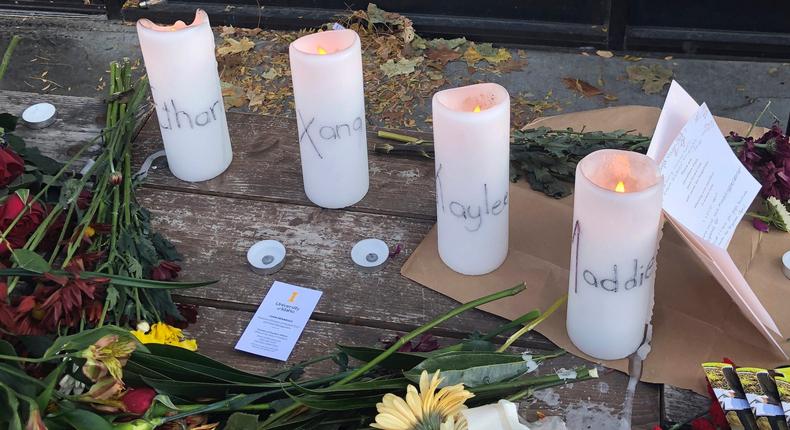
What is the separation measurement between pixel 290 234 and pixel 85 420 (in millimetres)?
442

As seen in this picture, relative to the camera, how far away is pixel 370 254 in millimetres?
962

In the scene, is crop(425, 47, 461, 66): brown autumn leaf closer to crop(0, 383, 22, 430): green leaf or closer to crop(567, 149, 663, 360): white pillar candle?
crop(567, 149, 663, 360): white pillar candle

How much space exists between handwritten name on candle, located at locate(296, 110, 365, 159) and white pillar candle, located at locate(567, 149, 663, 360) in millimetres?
328

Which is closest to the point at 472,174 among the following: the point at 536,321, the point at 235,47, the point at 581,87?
the point at 536,321

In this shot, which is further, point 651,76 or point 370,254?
point 651,76

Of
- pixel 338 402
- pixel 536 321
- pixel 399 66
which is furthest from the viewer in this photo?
pixel 399 66

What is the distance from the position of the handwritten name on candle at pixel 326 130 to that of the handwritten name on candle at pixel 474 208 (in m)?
0.16

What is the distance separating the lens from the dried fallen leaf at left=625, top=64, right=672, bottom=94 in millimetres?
2277

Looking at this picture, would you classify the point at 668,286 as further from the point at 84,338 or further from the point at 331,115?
the point at 84,338

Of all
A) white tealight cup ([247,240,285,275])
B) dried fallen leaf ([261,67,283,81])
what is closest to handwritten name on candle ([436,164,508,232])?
white tealight cup ([247,240,285,275])

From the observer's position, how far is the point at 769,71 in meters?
2.32

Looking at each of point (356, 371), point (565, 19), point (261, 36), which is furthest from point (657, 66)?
point (356, 371)

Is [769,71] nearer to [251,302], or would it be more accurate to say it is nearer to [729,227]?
[729,227]

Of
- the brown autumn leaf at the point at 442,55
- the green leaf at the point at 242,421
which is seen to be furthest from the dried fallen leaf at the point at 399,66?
the green leaf at the point at 242,421
